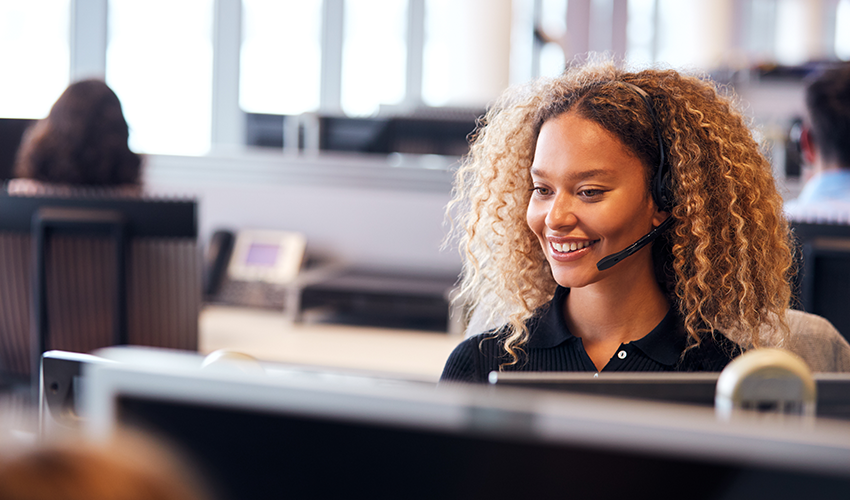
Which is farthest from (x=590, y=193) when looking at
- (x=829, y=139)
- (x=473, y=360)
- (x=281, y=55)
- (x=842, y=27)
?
(x=842, y=27)

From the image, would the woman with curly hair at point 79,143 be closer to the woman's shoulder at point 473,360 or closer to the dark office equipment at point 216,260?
the dark office equipment at point 216,260

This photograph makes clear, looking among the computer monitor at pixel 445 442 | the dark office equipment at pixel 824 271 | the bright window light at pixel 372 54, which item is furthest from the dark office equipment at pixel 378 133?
the bright window light at pixel 372 54

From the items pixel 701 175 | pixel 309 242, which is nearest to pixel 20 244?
pixel 309 242

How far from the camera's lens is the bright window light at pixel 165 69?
6629 millimetres

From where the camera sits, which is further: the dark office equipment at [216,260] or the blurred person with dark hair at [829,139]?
the dark office equipment at [216,260]

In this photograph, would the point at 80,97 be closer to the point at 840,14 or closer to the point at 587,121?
the point at 587,121

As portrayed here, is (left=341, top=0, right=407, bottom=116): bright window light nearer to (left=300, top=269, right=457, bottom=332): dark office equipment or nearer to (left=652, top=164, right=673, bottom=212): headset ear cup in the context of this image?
(left=300, top=269, right=457, bottom=332): dark office equipment

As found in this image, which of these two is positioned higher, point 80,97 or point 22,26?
point 22,26

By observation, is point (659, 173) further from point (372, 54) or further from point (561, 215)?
point (372, 54)

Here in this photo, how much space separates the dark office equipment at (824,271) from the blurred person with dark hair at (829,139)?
0.42 m

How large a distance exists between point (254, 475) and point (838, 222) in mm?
1286

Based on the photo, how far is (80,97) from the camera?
6.34 feet

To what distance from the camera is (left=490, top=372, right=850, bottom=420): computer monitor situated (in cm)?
58

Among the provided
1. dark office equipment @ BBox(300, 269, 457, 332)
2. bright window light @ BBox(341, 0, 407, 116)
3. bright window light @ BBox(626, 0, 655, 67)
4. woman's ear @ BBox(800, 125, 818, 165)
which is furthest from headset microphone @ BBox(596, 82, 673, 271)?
bright window light @ BBox(626, 0, 655, 67)
